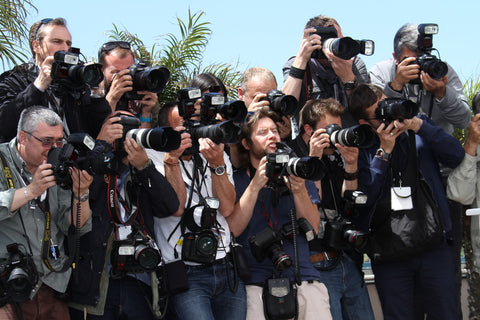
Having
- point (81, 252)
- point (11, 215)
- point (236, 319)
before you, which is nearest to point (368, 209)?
point (236, 319)

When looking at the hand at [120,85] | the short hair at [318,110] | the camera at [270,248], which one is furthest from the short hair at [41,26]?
Result: the camera at [270,248]

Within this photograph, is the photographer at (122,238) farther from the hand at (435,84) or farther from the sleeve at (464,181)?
the sleeve at (464,181)

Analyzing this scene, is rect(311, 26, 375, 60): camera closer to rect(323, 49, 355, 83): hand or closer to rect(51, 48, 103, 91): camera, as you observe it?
rect(323, 49, 355, 83): hand

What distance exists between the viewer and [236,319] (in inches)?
154

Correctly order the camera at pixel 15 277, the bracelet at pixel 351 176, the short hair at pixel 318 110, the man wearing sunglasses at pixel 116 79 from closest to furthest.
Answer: the camera at pixel 15 277 < the man wearing sunglasses at pixel 116 79 < the bracelet at pixel 351 176 < the short hair at pixel 318 110

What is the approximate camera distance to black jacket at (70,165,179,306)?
3.80 meters

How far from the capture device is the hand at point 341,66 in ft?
15.8

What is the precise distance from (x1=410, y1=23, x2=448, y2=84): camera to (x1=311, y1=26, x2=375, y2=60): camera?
1.13 feet

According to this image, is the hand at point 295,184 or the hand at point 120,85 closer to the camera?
the hand at point 120,85

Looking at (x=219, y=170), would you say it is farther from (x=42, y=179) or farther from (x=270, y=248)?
(x=42, y=179)

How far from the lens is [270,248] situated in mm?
4121

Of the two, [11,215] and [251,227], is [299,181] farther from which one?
[11,215]

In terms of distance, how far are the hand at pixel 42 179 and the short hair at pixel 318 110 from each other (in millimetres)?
1998

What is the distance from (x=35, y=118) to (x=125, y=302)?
47.4 inches
